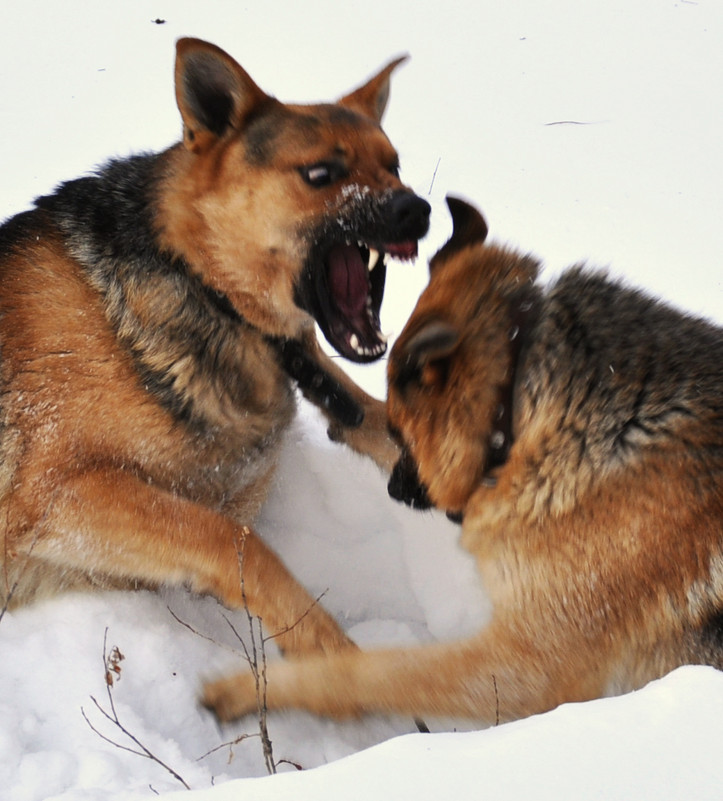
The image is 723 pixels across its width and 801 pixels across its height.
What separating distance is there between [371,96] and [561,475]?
2174 mm

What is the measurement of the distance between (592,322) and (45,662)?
236 cm

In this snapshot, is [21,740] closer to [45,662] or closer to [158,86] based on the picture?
[45,662]

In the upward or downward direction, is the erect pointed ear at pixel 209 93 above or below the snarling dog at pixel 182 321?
above

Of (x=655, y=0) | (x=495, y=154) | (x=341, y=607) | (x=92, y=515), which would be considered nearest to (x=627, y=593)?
(x=341, y=607)

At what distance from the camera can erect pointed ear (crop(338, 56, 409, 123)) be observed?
364 cm

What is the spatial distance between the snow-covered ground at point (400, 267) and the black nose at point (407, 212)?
→ 3.55ft

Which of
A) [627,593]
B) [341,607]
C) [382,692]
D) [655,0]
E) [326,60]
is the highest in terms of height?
[655,0]

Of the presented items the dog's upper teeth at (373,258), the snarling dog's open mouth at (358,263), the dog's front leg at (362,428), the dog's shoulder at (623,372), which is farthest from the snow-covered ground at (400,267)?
the dog's upper teeth at (373,258)

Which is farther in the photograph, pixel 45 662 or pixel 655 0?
pixel 655 0

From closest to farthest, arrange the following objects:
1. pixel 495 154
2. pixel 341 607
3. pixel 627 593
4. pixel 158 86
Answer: pixel 627 593, pixel 341 607, pixel 495 154, pixel 158 86

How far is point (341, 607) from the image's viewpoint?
3.71 meters

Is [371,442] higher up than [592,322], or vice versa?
[592,322]

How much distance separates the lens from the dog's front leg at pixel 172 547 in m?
3.12

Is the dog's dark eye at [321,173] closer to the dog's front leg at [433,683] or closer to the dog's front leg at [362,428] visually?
the dog's front leg at [362,428]
